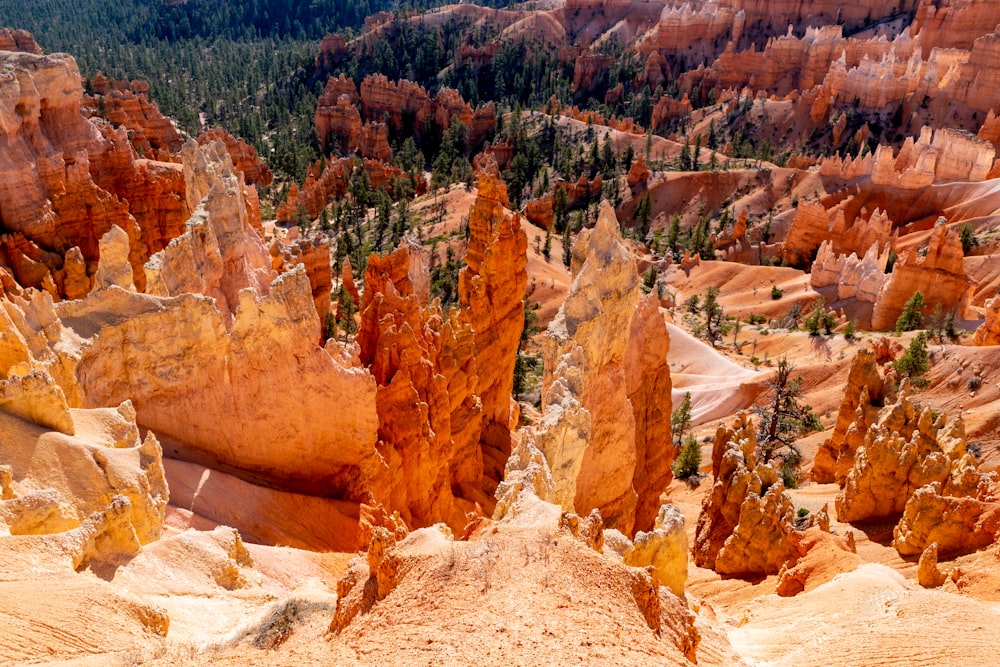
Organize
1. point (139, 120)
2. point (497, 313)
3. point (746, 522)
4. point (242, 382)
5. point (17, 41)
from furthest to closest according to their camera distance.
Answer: point (17, 41) < point (139, 120) < point (497, 313) < point (746, 522) < point (242, 382)

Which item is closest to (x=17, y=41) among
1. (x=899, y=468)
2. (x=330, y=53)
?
(x=899, y=468)

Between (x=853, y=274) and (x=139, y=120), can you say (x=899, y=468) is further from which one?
(x=139, y=120)

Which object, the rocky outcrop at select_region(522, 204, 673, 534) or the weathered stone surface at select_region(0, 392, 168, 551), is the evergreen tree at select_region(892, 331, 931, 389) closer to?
the rocky outcrop at select_region(522, 204, 673, 534)

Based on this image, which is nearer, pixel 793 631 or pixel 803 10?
pixel 793 631

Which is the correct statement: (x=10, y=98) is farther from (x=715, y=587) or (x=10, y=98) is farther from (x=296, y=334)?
(x=715, y=587)

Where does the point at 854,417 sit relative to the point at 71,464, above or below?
below

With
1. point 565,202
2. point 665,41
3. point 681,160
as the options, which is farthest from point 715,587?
point 665,41

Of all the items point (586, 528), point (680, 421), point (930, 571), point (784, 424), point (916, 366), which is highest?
point (586, 528)
